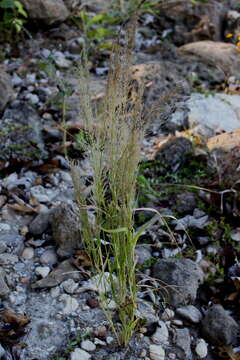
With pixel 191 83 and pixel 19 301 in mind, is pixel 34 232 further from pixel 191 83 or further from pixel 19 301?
pixel 191 83

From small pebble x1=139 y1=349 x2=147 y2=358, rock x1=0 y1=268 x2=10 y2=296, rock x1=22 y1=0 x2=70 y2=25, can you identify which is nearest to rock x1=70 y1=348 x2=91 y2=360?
small pebble x1=139 y1=349 x2=147 y2=358

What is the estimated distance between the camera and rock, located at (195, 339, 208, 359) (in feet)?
6.93

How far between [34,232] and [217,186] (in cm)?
117

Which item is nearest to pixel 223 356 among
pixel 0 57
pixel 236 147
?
pixel 236 147

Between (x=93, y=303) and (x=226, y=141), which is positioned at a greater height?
(x=226, y=141)

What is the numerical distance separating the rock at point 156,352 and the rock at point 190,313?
0.80 feet

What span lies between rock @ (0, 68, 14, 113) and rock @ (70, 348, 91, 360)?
2.09m

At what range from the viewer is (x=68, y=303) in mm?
2203

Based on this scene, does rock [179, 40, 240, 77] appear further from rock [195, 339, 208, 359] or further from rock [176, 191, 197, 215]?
rock [195, 339, 208, 359]

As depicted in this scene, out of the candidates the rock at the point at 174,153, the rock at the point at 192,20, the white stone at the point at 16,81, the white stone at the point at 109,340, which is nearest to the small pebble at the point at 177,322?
the white stone at the point at 109,340

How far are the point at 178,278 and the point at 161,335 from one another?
0.99 feet

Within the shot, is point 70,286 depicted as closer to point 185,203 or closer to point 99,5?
point 185,203

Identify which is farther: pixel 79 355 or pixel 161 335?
pixel 161 335

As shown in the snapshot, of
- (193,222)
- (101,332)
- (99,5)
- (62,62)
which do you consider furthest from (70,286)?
(99,5)
